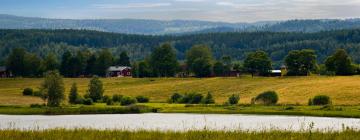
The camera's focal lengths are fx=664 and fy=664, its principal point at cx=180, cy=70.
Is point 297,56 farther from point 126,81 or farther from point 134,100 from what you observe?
point 134,100

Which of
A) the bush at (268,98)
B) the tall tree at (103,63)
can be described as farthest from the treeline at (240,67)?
the bush at (268,98)

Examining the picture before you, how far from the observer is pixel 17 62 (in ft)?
624

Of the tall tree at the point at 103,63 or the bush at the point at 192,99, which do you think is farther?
the tall tree at the point at 103,63

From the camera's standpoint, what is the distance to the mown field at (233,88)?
108562mm

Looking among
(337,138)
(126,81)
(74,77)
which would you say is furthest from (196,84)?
(337,138)

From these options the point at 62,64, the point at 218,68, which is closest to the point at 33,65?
the point at 62,64

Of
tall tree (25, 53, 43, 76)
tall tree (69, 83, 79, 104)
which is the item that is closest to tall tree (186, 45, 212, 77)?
tall tree (25, 53, 43, 76)

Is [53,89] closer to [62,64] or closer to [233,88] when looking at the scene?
[233,88]

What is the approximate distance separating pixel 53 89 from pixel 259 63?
8022 centimetres

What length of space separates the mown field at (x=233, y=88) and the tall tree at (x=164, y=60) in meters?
18.0

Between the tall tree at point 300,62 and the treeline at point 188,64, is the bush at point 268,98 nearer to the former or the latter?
the treeline at point 188,64

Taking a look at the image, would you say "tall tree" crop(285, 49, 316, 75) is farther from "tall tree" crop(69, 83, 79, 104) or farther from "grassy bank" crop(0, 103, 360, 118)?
"grassy bank" crop(0, 103, 360, 118)

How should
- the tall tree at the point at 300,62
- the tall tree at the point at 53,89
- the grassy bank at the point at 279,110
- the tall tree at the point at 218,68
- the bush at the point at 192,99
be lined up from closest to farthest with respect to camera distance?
the grassy bank at the point at 279,110 → the tall tree at the point at 53,89 → the bush at the point at 192,99 → the tall tree at the point at 300,62 → the tall tree at the point at 218,68

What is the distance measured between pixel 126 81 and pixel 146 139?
135m
